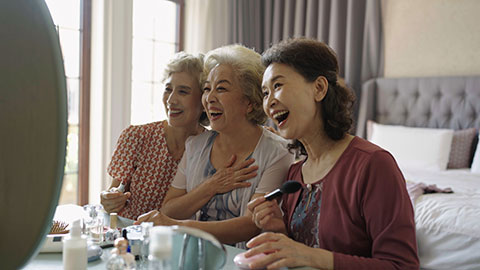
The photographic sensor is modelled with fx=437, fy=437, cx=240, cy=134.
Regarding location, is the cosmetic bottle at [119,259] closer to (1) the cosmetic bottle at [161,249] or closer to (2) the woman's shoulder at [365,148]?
(1) the cosmetic bottle at [161,249]

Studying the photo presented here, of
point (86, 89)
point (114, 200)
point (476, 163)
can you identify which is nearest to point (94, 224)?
point (114, 200)

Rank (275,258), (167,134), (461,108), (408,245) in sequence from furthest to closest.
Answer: (461,108) → (167,134) → (408,245) → (275,258)

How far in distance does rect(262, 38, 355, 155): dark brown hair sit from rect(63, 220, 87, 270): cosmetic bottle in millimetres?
769

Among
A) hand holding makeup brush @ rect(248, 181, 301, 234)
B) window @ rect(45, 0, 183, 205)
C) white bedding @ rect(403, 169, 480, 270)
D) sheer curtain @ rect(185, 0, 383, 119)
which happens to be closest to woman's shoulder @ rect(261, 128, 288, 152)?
hand holding makeup brush @ rect(248, 181, 301, 234)

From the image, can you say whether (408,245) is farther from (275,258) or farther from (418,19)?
(418,19)

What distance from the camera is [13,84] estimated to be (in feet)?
1.44

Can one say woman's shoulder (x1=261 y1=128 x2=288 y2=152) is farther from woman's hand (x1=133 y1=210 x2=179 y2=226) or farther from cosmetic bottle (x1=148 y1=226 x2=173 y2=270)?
cosmetic bottle (x1=148 y1=226 x2=173 y2=270)

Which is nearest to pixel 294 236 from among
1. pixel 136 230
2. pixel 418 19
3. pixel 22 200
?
pixel 136 230

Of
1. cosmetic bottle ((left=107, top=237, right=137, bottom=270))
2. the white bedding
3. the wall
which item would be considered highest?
the wall

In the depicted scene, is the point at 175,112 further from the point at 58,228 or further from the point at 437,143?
the point at 437,143

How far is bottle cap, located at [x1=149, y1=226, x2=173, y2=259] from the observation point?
670 millimetres

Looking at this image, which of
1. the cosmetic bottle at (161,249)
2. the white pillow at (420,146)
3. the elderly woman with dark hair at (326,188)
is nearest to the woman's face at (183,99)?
the elderly woman with dark hair at (326,188)

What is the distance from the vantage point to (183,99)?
5.66ft

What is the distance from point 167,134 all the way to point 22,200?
1372mm
